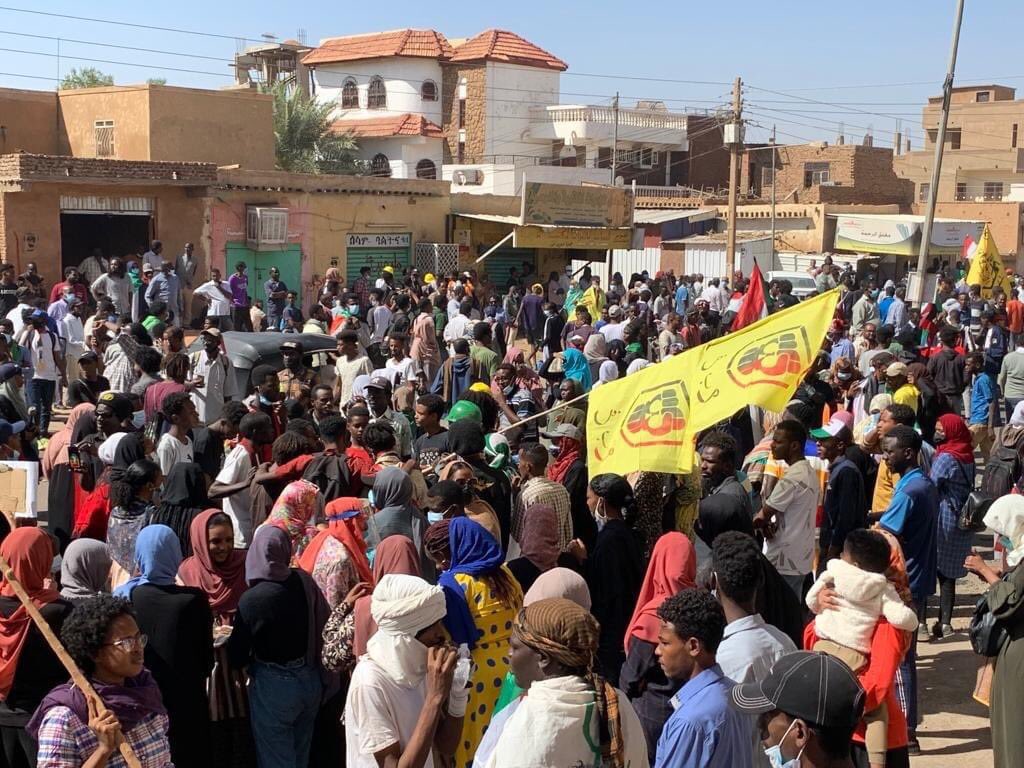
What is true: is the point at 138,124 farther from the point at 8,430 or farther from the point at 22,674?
the point at 22,674

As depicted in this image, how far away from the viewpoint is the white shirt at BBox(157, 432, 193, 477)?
7.29 metres

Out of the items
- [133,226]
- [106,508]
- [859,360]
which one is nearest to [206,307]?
[133,226]

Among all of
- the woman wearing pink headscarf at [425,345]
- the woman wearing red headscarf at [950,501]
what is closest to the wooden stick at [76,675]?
the woman wearing red headscarf at [950,501]

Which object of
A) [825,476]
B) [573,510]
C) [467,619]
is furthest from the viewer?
[825,476]

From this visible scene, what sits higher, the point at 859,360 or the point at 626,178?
the point at 626,178

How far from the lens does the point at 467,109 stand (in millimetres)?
48875

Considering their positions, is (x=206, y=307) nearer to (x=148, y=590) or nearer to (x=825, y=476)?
(x=825, y=476)

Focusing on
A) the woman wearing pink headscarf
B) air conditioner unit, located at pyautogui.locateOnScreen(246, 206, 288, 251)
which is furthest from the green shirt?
air conditioner unit, located at pyautogui.locateOnScreen(246, 206, 288, 251)

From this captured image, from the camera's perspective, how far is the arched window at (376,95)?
49.5 m

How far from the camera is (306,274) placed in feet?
80.8

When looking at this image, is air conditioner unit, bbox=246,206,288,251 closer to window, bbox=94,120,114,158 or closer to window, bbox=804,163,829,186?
window, bbox=94,120,114,158

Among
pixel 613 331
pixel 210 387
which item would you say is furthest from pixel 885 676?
pixel 613 331

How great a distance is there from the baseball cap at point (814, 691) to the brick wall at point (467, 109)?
152 feet

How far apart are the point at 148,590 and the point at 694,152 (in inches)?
1924
